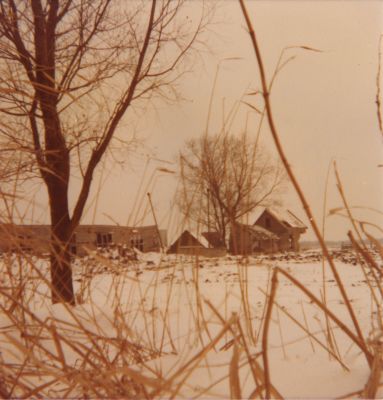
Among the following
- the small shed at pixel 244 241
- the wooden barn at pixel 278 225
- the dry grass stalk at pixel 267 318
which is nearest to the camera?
the dry grass stalk at pixel 267 318

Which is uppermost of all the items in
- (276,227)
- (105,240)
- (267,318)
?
(276,227)

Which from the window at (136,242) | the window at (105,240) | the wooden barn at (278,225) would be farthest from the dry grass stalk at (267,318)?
the wooden barn at (278,225)

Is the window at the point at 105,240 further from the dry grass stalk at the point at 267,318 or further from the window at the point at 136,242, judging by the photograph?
the dry grass stalk at the point at 267,318

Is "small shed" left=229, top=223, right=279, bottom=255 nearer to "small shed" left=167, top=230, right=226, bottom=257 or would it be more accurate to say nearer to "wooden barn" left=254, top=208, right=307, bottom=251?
"small shed" left=167, top=230, right=226, bottom=257

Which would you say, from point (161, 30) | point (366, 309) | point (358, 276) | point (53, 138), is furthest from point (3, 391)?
point (358, 276)

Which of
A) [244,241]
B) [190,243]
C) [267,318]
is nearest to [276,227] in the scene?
[190,243]

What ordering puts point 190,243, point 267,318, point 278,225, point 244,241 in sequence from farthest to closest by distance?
1. point 278,225
2. point 190,243
3. point 244,241
4. point 267,318

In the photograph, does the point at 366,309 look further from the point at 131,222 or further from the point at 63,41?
the point at 63,41

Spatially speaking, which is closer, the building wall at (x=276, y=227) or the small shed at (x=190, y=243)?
the small shed at (x=190, y=243)

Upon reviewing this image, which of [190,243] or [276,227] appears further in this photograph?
[276,227]

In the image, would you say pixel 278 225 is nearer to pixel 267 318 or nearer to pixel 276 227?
pixel 276 227

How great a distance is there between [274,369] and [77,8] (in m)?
3.96

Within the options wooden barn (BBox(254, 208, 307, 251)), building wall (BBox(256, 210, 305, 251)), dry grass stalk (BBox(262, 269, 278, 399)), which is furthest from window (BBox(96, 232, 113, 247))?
building wall (BBox(256, 210, 305, 251))

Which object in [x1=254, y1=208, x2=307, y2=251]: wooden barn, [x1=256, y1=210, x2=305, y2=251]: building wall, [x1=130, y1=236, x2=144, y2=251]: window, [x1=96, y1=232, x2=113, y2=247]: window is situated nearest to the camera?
[x1=130, y1=236, x2=144, y2=251]: window
